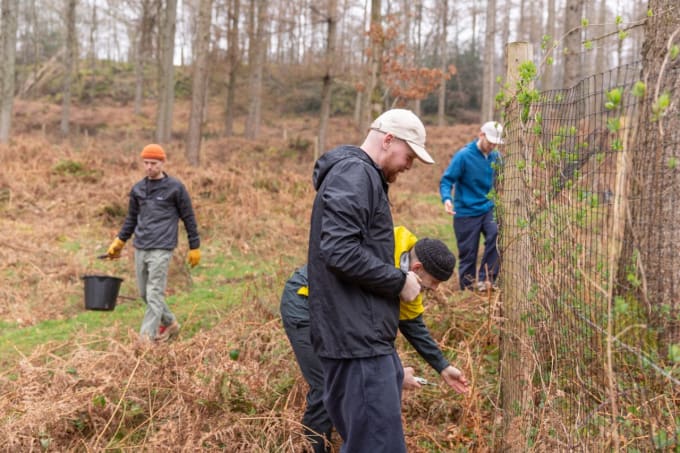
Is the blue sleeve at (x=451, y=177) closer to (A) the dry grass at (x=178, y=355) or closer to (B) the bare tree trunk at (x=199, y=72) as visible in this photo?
(A) the dry grass at (x=178, y=355)

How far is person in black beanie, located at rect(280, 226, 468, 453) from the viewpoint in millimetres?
2969

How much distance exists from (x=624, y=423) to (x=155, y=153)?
487cm

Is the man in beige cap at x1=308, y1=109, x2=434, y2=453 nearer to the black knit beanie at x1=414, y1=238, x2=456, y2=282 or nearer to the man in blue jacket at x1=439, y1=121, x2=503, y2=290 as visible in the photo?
the black knit beanie at x1=414, y1=238, x2=456, y2=282

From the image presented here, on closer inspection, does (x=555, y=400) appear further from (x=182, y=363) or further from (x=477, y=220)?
(x=477, y=220)

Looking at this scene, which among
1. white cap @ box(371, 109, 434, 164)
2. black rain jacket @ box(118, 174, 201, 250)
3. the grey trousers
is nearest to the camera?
white cap @ box(371, 109, 434, 164)

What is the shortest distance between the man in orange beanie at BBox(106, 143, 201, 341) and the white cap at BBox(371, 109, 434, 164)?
3.64m

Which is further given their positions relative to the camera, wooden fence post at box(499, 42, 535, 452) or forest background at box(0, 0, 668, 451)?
forest background at box(0, 0, 668, 451)

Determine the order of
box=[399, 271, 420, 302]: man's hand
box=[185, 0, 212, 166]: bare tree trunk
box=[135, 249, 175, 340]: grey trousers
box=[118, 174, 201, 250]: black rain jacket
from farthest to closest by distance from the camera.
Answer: box=[185, 0, 212, 166]: bare tree trunk → box=[118, 174, 201, 250]: black rain jacket → box=[135, 249, 175, 340]: grey trousers → box=[399, 271, 420, 302]: man's hand

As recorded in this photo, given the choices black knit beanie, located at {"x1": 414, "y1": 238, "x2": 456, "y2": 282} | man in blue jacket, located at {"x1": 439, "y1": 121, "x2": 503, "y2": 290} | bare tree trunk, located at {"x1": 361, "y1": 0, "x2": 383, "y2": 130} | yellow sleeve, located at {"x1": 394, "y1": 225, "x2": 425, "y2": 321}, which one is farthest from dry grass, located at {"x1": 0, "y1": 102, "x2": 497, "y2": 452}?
bare tree trunk, located at {"x1": 361, "y1": 0, "x2": 383, "y2": 130}

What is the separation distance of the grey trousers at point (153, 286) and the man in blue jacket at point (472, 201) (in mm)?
3016

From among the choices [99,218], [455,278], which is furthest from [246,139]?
[455,278]

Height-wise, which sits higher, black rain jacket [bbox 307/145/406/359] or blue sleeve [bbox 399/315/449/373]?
black rain jacket [bbox 307/145/406/359]

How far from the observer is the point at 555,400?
2.85m

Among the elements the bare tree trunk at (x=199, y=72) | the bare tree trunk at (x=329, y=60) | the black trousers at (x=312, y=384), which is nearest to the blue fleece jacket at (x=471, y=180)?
the black trousers at (x=312, y=384)
